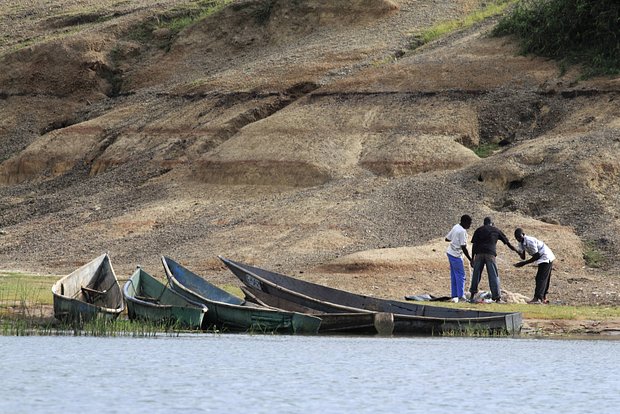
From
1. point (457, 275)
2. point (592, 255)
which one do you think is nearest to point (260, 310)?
point (457, 275)

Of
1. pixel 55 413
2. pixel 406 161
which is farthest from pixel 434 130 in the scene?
pixel 55 413

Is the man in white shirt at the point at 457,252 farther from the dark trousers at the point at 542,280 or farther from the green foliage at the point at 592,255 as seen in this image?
the green foliage at the point at 592,255

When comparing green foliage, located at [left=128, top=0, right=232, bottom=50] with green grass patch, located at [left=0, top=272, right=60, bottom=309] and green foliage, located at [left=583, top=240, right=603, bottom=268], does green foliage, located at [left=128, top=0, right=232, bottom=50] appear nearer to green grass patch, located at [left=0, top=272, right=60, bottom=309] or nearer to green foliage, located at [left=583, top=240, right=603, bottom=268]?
green grass patch, located at [left=0, top=272, right=60, bottom=309]

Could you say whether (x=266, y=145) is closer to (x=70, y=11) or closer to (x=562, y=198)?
(x=562, y=198)

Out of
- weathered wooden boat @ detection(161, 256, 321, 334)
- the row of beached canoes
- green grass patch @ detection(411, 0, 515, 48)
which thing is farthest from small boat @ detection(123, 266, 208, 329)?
green grass patch @ detection(411, 0, 515, 48)

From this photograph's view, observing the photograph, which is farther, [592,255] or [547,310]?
[592,255]

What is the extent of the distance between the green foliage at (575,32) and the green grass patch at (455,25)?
487 centimetres

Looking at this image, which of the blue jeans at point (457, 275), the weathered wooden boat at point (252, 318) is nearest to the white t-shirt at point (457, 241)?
the blue jeans at point (457, 275)

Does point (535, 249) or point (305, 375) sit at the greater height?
point (535, 249)

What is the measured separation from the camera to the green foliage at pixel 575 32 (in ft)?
160

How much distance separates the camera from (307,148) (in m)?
47.8

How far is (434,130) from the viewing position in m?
47.4

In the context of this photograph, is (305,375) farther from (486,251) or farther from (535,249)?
(535,249)

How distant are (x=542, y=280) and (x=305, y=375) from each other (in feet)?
35.9
